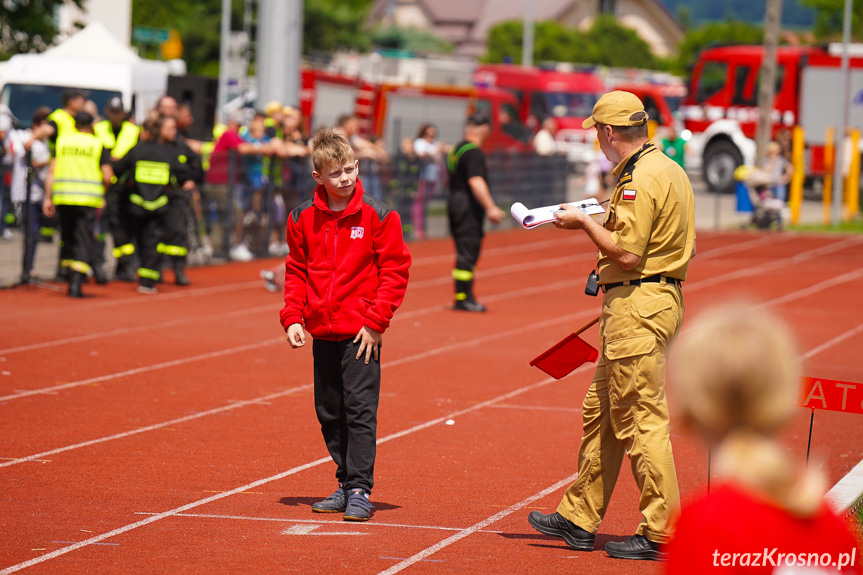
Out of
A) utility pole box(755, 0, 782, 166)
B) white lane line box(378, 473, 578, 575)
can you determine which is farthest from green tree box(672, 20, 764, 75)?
white lane line box(378, 473, 578, 575)

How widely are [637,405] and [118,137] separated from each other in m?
11.8

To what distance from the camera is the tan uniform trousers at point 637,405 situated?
220 inches

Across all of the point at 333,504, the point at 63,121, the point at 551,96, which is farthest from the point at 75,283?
the point at 551,96

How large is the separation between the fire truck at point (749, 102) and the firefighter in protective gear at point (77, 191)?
77.5 ft

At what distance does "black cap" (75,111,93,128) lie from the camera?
14.8m

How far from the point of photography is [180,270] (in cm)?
1644

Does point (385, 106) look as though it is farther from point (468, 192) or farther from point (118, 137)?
point (468, 192)

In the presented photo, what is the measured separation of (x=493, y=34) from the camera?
82.4m

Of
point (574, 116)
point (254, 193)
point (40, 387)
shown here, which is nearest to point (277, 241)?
point (254, 193)

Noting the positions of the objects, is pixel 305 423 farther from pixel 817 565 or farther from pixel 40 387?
pixel 817 565

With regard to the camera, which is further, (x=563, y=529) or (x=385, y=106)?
(x=385, y=106)

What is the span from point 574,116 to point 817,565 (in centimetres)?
4321

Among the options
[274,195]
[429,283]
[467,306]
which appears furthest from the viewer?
[274,195]

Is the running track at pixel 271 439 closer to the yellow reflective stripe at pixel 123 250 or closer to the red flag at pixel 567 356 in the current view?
the yellow reflective stripe at pixel 123 250
